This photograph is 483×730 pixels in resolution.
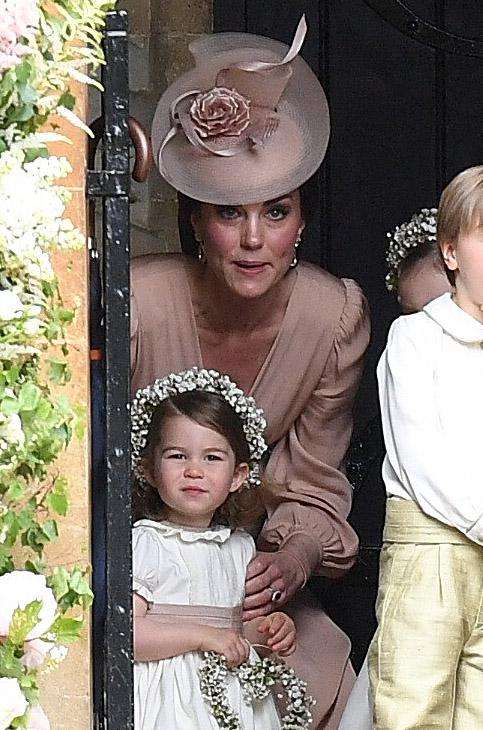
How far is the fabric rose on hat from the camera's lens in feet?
10.7

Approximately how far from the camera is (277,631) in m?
3.03

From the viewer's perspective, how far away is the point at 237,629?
2996 mm

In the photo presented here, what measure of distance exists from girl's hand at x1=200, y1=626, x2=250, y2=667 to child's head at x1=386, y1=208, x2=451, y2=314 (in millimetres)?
695

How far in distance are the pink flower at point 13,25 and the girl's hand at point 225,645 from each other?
121cm

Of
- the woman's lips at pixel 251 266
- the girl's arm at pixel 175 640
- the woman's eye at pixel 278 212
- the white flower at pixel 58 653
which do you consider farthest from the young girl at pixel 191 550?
the white flower at pixel 58 653

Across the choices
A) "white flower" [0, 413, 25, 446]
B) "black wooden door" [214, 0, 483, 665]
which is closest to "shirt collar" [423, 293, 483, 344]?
"white flower" [0, 413, 25, 446]

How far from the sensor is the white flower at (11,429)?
189 cm

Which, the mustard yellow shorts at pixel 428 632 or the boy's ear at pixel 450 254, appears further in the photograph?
the boy's ear at pixel 450 254

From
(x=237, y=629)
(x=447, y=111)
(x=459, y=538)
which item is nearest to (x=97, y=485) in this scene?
(x=459, y=538)

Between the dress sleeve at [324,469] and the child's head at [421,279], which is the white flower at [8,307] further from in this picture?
the child's head at [421,279]

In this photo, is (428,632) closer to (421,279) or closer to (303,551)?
(303,551)

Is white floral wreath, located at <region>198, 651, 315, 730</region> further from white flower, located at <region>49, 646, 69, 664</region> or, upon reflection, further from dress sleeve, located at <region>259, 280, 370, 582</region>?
white flower, located at <region>49, 646, 69, 664</region>

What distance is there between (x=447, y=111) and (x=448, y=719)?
1901mm

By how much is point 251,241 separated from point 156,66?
1.04 m
